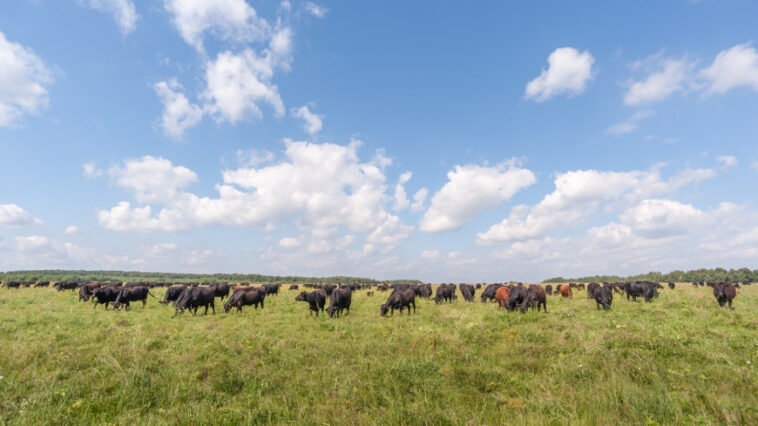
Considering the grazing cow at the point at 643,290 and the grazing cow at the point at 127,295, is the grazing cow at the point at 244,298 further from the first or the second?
the grazing cow at the point at 643,290

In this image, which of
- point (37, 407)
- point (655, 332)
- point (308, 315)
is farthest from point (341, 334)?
point (655, 332)

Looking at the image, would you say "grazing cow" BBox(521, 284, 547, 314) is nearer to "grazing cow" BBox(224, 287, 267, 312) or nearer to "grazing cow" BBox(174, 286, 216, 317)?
"grazing cow" BBox(224, 287, 267, 312)

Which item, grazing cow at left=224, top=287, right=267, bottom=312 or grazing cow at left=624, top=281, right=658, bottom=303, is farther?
grazing cow at left=624, top=281, right=658, bottom=303

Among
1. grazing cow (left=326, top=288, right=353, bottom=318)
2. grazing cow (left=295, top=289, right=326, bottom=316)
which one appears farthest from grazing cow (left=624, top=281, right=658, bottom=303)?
grazing cow (left=295, top=289, right=326, bottom=316)

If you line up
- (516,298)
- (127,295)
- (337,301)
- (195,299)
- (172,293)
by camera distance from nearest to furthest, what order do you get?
(516,298), (337,301), (195,299), (127,295), (172,293)

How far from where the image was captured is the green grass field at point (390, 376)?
5.80 m

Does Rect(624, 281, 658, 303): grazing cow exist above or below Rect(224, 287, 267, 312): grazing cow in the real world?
above

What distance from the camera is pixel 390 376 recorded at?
770cm

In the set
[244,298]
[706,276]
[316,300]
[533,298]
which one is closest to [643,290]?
[533,298]

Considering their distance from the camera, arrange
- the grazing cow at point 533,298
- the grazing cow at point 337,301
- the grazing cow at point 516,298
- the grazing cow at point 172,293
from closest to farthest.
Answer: the grazing cow at point 533,298
the grazing cow at point 516,298
the grazing cow at point 337,301
the grazing cow at point 172,293

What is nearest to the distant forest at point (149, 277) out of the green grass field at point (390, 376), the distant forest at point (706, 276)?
the distant forest at point (706, 276)

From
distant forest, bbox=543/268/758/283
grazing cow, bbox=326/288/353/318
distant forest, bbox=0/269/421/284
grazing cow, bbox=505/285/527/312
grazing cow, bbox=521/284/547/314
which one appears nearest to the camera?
grazing cow, bbox=521/284/547/314

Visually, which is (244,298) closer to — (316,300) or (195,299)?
(195,299)

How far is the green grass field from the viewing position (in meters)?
5.80
